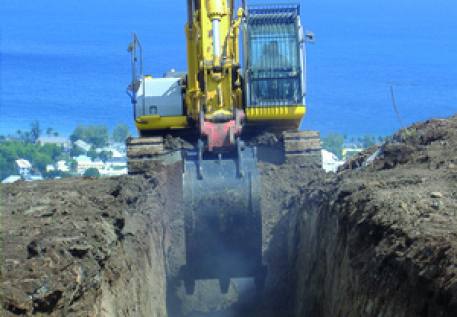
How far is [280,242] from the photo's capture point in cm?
2142

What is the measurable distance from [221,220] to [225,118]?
3416 millimetres

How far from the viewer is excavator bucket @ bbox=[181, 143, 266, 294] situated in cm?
1833

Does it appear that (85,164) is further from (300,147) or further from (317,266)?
(317,266)

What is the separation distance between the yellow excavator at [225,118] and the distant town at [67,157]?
1878 centimetres

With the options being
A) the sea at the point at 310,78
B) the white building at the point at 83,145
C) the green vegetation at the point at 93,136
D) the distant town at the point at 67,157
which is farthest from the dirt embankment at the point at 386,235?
the sea at the point at 310,78

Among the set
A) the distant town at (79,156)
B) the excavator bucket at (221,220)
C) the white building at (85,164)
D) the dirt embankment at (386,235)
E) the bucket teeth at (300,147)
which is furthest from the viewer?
the white building at (85,164)

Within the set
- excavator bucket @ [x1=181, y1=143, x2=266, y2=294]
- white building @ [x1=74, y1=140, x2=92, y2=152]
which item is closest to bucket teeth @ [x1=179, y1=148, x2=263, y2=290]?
excavator bucket @ [x1=181, y1=143, x2=266, y2=294]

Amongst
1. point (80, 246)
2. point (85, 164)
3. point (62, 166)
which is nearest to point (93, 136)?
point (85, 164)

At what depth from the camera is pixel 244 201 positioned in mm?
18438

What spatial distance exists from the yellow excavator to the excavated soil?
0.80 meters

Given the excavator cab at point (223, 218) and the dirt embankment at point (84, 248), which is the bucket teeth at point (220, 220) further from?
the dirt embankment at point (84, 248)

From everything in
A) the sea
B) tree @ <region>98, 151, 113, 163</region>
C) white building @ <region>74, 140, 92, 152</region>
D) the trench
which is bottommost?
the trench

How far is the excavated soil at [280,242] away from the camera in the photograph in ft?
37.7

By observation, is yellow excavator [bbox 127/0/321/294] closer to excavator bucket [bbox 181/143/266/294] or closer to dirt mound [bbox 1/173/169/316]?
excavator bucket [bbox 181/143/266/294]
